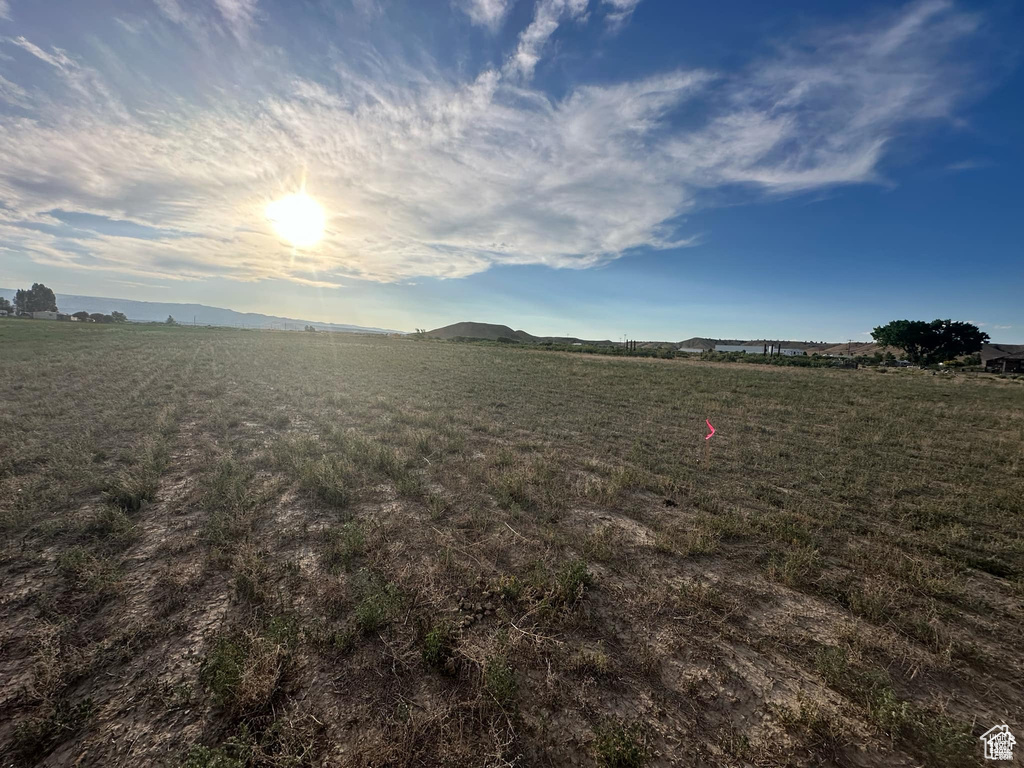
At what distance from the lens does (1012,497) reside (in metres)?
7.54

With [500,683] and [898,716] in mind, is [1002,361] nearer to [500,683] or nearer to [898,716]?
[898,716]

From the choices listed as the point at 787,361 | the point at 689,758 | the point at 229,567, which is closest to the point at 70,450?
the point at 229,567

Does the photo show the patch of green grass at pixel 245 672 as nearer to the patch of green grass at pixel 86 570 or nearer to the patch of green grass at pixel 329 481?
the patch of green grass at pixel 86 570

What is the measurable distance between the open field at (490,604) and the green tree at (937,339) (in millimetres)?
90985

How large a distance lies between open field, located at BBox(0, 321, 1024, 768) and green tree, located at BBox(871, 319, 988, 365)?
299 ft

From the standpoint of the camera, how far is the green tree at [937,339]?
71.5 metres

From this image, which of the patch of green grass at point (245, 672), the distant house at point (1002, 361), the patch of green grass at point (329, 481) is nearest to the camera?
the patch of green grass at point (245, 672)

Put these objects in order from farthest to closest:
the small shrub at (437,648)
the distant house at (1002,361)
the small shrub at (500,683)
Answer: the distant house at (1002,361) → the small shrub at (437,648) → the small shrub at (500,683)

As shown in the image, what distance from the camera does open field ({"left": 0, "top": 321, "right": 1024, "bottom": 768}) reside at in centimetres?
Result: 279

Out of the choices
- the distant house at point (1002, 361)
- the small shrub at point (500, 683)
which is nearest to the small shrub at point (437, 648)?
the small shrub at point (500, 683)

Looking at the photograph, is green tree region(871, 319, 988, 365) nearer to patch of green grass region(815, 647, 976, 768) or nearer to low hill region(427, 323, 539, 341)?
patch of green grass region(815, 647, 976, 768)

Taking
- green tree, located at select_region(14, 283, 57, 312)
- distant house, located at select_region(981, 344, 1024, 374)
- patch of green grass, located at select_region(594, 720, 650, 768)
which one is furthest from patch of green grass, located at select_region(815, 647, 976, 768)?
green tree, located at select_region(14, 283, 57, 312)

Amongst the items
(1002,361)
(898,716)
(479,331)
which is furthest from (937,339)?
(479,331)

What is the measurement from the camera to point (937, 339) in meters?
72.2
